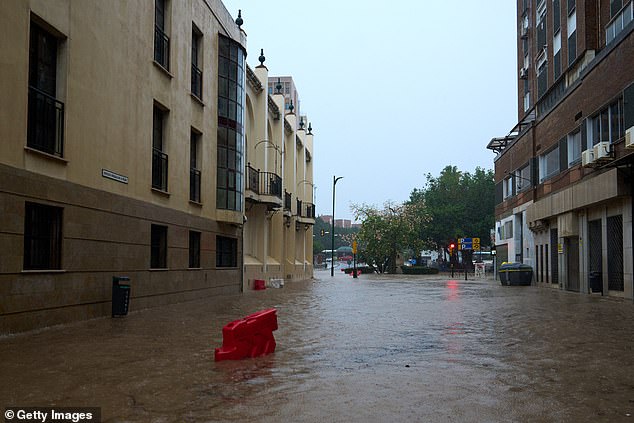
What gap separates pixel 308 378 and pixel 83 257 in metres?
8.21

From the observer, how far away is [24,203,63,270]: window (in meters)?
11.9

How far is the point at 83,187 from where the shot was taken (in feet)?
45.1

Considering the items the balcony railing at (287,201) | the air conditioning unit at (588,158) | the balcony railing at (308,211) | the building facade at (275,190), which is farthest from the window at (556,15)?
the balcony railing at (308,211)

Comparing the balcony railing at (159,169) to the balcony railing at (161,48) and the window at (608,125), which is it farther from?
the window at (608,125)

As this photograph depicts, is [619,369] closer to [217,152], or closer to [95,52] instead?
[95,52]

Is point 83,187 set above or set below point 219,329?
above

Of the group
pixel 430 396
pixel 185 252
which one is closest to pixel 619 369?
pixel 430 396

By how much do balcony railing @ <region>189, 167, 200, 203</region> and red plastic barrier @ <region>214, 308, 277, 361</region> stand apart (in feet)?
43.0

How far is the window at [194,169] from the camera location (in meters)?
22.1

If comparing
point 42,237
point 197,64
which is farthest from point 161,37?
point 42,237

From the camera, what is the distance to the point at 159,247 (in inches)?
752

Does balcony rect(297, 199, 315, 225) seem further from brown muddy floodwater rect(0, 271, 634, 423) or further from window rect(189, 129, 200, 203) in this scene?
brown muddy floodwater rect(0, 271, 634, 423)

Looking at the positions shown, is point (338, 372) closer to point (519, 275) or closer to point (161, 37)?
point (161, 37)

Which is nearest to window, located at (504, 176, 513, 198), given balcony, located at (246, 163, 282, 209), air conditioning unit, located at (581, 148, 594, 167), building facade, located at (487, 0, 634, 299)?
building facade, located at (487, 0, 634, 299)
